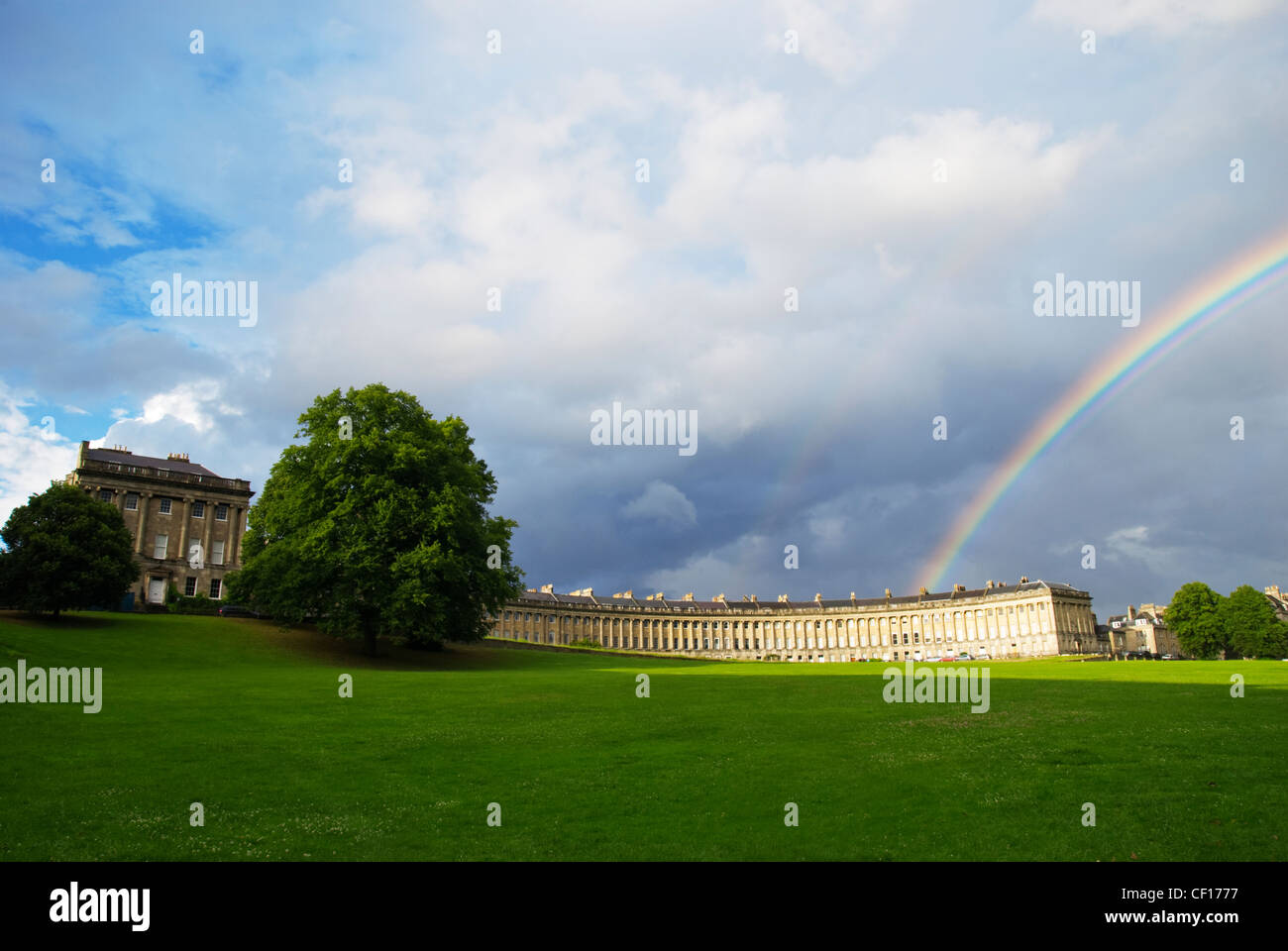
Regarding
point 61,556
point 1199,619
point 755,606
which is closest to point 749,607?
point 755,606

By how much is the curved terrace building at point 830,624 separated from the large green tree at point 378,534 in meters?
105

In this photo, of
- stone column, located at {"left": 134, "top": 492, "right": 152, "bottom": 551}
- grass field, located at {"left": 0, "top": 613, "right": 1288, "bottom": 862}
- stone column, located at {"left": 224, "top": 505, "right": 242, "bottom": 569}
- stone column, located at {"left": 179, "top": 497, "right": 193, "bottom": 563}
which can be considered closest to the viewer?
grass field, located at {"left": 0, "top": 613, "right": 1288, "bottom": 862}

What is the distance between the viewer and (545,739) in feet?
69.7

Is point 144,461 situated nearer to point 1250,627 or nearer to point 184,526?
point 184,526

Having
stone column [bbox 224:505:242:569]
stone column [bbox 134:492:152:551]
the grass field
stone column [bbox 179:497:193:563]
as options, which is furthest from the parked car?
the grass field

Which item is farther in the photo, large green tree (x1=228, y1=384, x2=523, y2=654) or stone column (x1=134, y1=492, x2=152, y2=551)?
stone column (x1=134, y1=492, x2=152, y2=551)

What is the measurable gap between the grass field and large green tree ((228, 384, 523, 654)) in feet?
67.6

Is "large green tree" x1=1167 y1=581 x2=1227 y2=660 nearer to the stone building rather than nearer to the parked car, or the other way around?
the parked car

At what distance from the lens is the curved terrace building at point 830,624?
534 ft

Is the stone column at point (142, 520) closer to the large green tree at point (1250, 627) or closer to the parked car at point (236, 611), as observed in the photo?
the parked car at point (236, 611)

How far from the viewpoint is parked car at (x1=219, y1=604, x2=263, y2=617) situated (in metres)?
70.6
